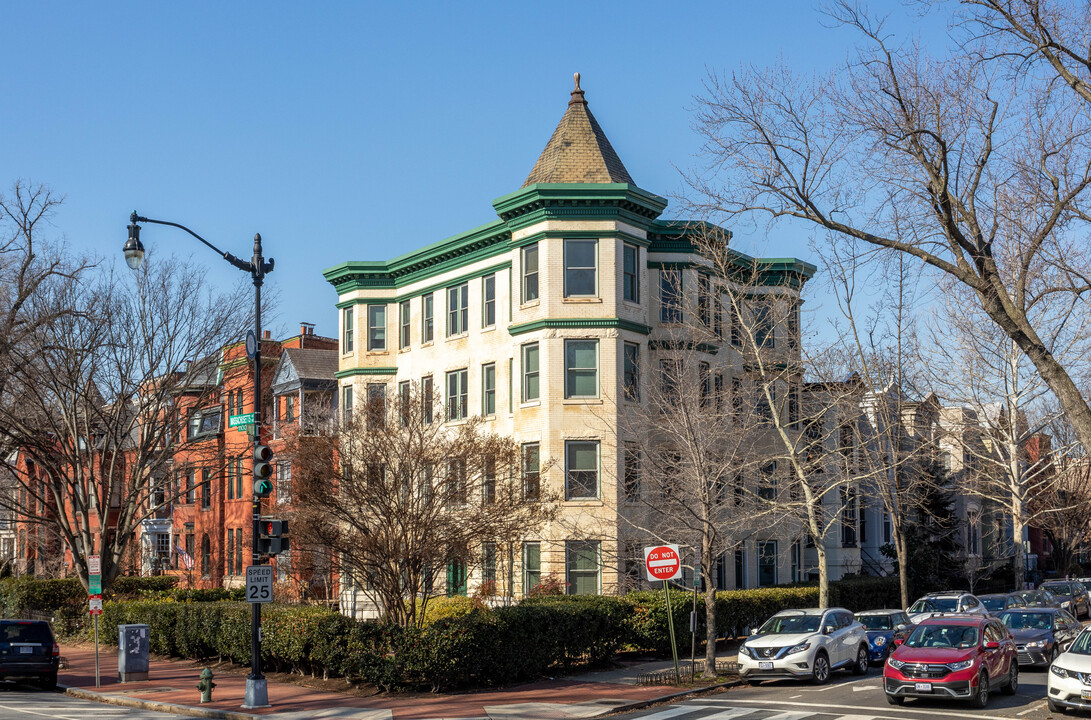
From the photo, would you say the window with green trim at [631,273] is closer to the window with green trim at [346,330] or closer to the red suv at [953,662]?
the window with green trim at [346,330]

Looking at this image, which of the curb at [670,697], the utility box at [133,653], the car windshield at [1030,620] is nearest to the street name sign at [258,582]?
the utility box at [133,653]

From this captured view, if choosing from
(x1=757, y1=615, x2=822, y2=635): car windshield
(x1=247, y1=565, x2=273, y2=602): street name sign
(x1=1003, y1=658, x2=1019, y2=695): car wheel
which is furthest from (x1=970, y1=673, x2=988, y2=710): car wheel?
(x1=247, y1=565, x2=273, y2=602): street name sign

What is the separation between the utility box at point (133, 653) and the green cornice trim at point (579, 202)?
1699 centimetres

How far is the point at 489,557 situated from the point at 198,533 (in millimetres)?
32587

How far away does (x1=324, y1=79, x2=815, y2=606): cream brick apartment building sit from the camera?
32.4 metres

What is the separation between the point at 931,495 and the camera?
4744 centimetres

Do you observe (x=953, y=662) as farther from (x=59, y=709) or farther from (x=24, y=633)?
(x=24, y=633)

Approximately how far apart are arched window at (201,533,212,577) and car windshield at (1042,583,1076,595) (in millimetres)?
39472

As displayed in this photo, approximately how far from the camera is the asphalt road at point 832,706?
703 inches

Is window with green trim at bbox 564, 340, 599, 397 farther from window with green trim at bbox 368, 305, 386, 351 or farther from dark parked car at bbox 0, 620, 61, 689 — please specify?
dark parked car at bbox 0, 620, 61, 689

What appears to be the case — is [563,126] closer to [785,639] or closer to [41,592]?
[785,639]

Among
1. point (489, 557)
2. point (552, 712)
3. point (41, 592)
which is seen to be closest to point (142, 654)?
point (489, 557)

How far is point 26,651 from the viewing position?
23.2 meters

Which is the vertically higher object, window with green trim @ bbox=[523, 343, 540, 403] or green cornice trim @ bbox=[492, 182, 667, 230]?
green cornice trim @ bbox=[492, 182, 667, 230]
